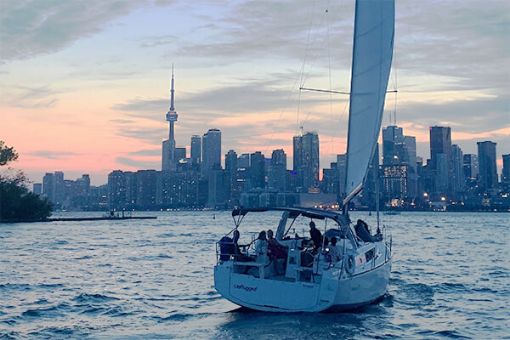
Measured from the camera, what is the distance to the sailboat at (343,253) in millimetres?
16203

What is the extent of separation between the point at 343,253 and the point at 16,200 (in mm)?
93338

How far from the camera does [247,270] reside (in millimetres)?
17516

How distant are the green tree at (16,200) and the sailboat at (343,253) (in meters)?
88.5

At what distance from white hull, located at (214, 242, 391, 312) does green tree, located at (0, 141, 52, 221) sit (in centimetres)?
9043

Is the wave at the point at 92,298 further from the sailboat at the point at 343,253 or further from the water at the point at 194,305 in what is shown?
the sailboat at the point at 343,253

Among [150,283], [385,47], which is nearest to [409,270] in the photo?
[150,283]

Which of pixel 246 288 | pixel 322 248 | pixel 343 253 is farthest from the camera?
pixel 343 253

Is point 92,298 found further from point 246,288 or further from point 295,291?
point 295,291

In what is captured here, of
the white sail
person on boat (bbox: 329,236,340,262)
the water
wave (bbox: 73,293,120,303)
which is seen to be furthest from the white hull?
wave (bbox: 73,293,120,303)

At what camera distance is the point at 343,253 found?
17.3 m

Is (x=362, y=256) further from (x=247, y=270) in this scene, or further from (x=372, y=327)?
(x=247, y=270)

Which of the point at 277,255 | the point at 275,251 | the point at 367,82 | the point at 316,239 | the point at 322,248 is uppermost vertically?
the point at 367,82

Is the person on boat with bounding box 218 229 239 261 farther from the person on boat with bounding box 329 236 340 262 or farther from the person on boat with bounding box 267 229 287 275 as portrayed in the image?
the person on boat with bounding box 329 236 340 262

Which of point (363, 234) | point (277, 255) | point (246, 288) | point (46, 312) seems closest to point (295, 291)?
point (246, 288)
